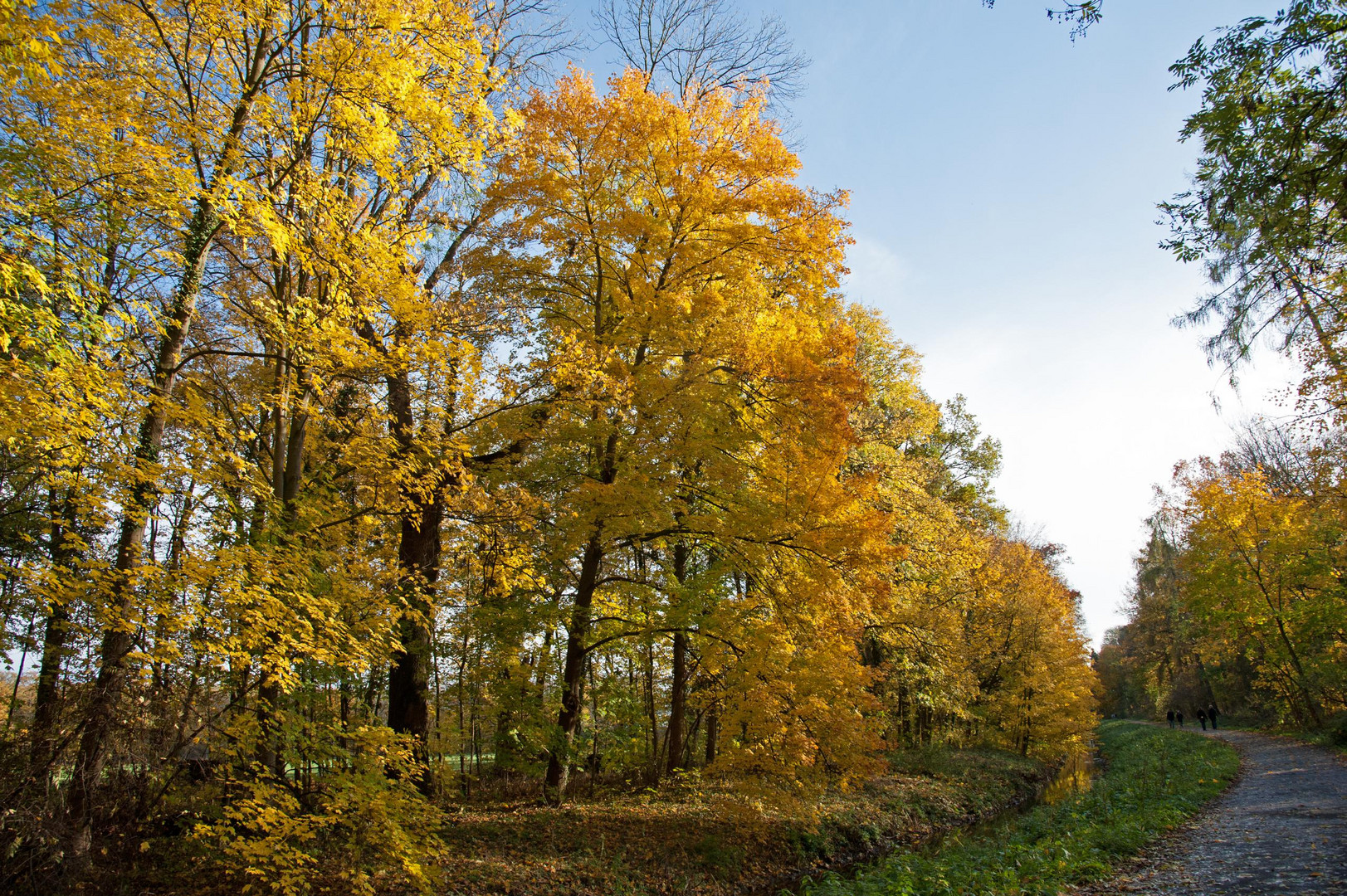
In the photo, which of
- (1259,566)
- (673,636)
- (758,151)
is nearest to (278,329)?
(758,151)

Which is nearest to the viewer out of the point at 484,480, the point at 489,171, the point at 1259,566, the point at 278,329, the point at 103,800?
the point at 103,800

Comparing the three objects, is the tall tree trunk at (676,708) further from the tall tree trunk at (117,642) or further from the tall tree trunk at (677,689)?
the tall tree trunk at (117,642)

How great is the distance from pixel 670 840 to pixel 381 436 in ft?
22.5

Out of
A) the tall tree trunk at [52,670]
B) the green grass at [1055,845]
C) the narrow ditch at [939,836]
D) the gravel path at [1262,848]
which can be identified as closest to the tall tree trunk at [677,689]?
the narrow ditch at [939,836]

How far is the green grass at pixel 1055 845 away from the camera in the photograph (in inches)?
277

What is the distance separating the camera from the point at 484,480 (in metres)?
10.5

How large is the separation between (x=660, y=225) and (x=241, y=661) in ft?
23.9

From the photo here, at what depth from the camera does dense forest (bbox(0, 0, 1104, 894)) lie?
16.5 feet

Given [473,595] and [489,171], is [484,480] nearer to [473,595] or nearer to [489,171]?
[473,595]

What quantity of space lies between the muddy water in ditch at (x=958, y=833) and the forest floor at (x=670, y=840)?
0.05 metres

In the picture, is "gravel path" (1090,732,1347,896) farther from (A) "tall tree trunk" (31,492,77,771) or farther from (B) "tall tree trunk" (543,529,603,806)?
(A) "tall tree trunk" (31,492,77,771)

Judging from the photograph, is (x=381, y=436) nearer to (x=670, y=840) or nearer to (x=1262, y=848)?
(x=670, y=840)

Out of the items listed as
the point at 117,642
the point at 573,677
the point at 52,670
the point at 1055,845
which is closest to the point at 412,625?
the point at 573,677

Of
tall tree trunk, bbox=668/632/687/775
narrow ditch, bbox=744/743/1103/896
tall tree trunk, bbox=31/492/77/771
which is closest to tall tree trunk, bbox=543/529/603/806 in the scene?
tall tree trunk, bbox=668/632/687/775
